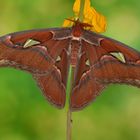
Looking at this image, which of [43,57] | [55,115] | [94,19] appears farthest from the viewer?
[55,115]

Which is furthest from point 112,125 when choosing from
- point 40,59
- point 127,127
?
point 40,59

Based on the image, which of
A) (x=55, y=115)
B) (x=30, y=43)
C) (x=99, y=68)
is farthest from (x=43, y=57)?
(x=55, y=115)

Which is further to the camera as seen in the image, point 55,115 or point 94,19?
point 55,115

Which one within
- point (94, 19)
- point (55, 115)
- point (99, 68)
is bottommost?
point (55, 115)

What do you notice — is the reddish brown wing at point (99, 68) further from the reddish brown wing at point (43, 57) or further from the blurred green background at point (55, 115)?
the blurred green background at point (55, 115)

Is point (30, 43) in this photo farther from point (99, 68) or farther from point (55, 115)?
point (55, 115)

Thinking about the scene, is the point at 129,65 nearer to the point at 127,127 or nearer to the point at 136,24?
the point at 127,127

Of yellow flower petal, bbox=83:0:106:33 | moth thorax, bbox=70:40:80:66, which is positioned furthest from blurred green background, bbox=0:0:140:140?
moth thorax, bbox=70:40:80:66

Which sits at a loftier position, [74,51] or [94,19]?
[94,19]
